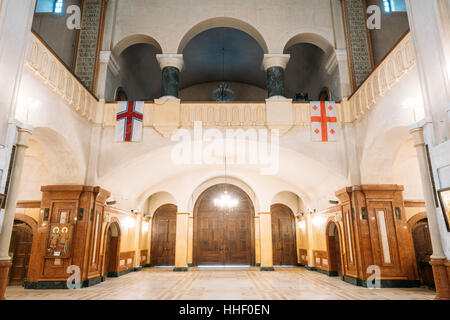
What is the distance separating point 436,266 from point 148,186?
11.3m

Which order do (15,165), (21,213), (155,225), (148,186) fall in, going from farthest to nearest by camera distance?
(155,225), (148,186), (21,213), (15,165)

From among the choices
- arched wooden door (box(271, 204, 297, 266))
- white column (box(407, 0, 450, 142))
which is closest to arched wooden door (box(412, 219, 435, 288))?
white column (box(407, 0, 450, 142))

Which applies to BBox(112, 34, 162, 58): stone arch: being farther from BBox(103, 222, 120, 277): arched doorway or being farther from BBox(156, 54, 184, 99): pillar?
BBox(103, 222, 120, 277): arched doorway

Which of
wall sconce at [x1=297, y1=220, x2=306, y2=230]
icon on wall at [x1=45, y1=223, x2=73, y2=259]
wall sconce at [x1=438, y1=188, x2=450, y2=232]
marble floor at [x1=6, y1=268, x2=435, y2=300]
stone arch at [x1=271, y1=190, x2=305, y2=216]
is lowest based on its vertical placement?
marble floor at [x1=6, y1=268, x2=435, y2=300]

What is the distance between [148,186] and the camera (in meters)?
14.3

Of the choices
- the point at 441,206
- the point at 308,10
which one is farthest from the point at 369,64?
the point at 441,206

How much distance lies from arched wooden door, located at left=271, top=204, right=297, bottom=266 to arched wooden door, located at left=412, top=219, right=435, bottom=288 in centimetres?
743

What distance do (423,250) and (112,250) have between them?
10603 millimetres

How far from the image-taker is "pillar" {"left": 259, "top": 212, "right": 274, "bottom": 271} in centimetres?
1391

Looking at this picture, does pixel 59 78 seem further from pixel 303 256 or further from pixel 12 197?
pixel 303 256

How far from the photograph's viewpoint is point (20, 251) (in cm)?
1002

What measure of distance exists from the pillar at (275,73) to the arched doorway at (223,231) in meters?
6.84

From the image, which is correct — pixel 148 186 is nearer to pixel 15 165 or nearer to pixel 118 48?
pixel 118 48

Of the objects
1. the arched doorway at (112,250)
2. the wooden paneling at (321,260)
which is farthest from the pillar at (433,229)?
the arched doorway at (112,250)
